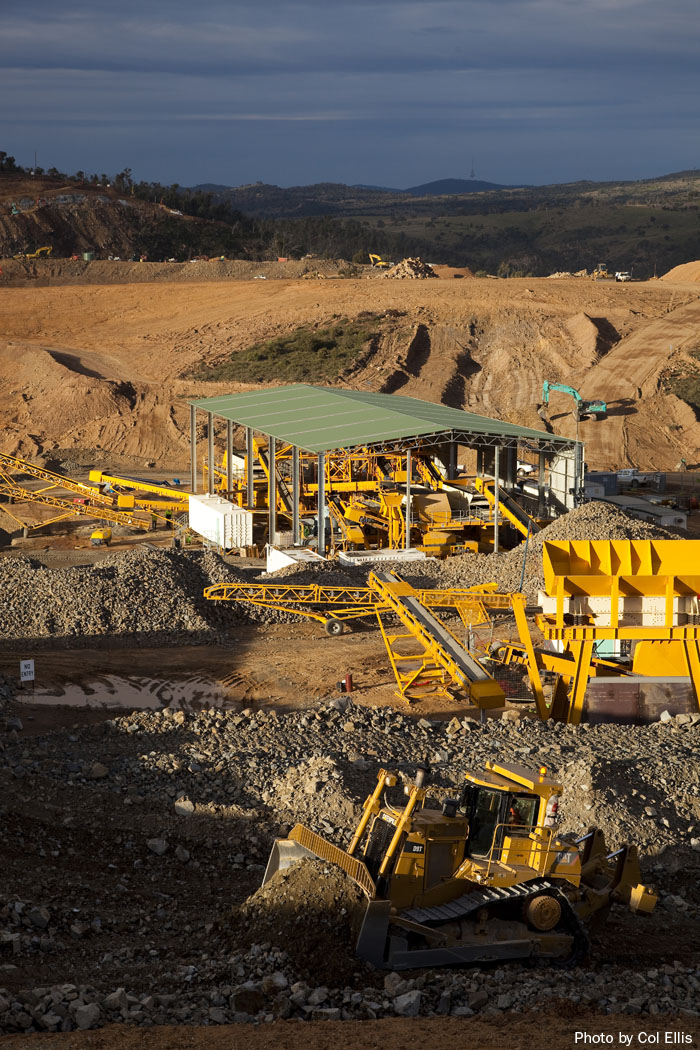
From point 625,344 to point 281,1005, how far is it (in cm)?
5225

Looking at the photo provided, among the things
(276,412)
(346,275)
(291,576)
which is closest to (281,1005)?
(291,576)

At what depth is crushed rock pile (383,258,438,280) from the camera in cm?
7344

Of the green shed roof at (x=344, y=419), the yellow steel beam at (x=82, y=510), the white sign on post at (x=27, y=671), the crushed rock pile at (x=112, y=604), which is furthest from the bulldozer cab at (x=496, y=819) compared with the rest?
the yellow steel beam at (x=82, y=510)

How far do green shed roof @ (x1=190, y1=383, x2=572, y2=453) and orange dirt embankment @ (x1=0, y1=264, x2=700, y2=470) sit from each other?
32.8ft

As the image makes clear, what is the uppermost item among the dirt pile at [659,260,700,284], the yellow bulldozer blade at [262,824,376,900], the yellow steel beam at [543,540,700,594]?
the dirt pile at [659,260,700,284]

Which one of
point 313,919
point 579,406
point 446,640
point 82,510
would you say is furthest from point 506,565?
point 579,406

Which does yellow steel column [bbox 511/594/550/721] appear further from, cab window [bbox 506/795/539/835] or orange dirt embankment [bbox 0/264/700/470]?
orange dirt embankment [bbox 0/264/700/470]

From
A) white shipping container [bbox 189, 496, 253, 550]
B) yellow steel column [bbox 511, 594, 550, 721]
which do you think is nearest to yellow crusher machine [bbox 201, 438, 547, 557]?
white shipping container [bbox 189, 496, 253, 550]

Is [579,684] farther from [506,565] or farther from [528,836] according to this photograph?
[506,565]

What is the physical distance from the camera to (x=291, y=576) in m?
27.8

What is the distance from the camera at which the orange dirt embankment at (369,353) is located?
5244 centimetres

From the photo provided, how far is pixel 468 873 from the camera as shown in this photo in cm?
1137

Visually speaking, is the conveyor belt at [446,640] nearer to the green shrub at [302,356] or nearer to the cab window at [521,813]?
the cab window at [521,813]

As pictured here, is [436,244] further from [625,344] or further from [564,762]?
[564,762]
